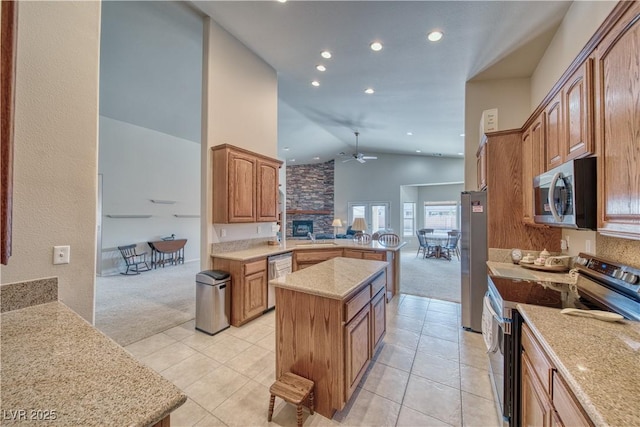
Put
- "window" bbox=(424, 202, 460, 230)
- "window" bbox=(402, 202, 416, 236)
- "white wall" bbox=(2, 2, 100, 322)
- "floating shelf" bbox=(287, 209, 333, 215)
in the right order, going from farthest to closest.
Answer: "floating shelf" bbox=(287, 209, 333, 215) → "window" bbox=(402, 202, 416, 236) → "window" bbox=(424, 202, 460, 230) → "white wall" bbox=(2, 2, 100, 322)

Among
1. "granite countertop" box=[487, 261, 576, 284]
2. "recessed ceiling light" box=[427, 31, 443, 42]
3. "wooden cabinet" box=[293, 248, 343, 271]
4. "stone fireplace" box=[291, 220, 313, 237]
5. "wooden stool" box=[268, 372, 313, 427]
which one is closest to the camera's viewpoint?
"wooden stool" box=[268, 372, 313, 427]

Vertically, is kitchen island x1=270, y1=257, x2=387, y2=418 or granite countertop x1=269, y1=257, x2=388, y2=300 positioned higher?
granite countertop x1=269, y1=257, x2=388, y2=300

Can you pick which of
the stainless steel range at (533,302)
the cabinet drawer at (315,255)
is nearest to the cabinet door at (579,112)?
the stainless steel range at (533,302)

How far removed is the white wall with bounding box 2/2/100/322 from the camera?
4.64 feet

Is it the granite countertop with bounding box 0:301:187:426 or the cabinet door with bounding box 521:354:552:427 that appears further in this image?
the cabinet door with bounding box 521:354:552:427

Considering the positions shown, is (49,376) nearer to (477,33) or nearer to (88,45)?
(88,45)

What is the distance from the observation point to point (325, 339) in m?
1.77

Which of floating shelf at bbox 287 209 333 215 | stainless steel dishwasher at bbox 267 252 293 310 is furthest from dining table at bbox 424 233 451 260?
stainless steel dishwasher at bbox 267 252 293 310

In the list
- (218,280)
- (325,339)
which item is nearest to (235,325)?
(218,280)

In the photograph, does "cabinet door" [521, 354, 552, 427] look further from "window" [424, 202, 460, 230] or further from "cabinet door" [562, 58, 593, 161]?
"window" [424, 202, 460, 230]

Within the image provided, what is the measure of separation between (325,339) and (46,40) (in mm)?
2513

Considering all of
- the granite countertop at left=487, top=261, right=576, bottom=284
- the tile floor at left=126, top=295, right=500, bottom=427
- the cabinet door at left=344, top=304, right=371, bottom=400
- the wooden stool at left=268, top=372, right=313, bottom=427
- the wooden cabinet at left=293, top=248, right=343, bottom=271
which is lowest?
the tile floor at left=126, top=295, right=500, bottom=427

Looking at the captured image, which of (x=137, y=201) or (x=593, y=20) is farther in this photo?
(x=137, y=201)

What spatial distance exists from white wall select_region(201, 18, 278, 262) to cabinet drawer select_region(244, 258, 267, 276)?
604 millimetres
